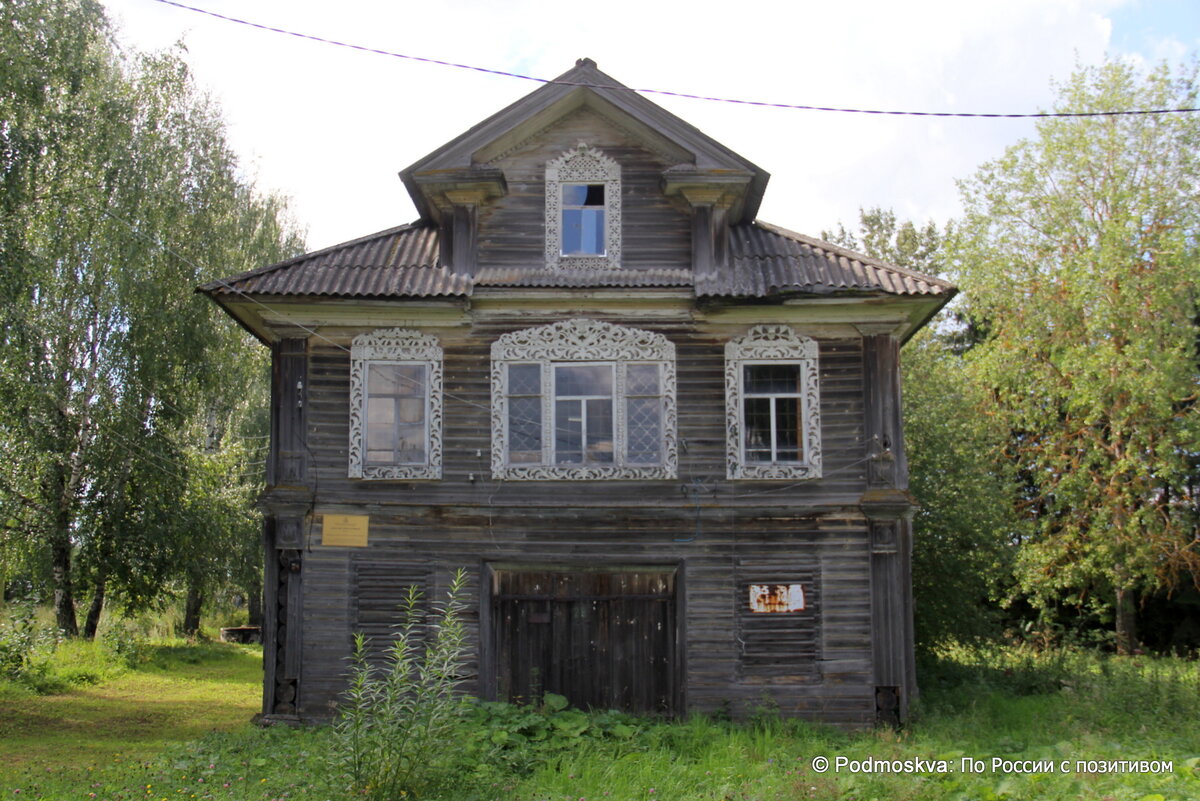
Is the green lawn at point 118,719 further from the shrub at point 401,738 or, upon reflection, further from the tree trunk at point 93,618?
the shrub at point 401,738

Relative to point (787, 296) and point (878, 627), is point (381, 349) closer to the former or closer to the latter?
point (787, 296)

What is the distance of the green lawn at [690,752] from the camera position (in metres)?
9.28

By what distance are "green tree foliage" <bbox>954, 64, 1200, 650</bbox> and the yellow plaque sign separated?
56.4ft

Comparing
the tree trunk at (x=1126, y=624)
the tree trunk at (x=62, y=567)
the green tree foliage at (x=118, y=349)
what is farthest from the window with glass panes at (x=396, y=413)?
the tree trunk at (x=1126, y=624)

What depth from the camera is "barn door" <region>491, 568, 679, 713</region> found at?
45.5ft

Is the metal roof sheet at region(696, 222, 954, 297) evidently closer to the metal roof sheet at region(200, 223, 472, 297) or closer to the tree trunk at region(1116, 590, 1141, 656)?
the metal roof sheet at region(200, 223, 472, 297)

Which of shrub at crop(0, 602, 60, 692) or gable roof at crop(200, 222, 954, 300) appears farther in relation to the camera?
shrub at crop(0, 602, 60, 692)

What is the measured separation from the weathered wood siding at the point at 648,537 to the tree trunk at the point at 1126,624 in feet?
49.2

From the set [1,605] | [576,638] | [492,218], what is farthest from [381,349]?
[1,605]

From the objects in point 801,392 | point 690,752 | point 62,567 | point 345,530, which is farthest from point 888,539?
point 62,567

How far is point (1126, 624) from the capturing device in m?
25.7

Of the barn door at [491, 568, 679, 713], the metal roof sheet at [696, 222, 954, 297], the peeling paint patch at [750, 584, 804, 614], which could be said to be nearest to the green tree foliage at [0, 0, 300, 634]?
the barn door at [491, 568, 679, 713]

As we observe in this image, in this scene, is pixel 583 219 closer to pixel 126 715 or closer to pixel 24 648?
pixel 126 715

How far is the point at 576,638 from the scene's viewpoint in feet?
45.9
